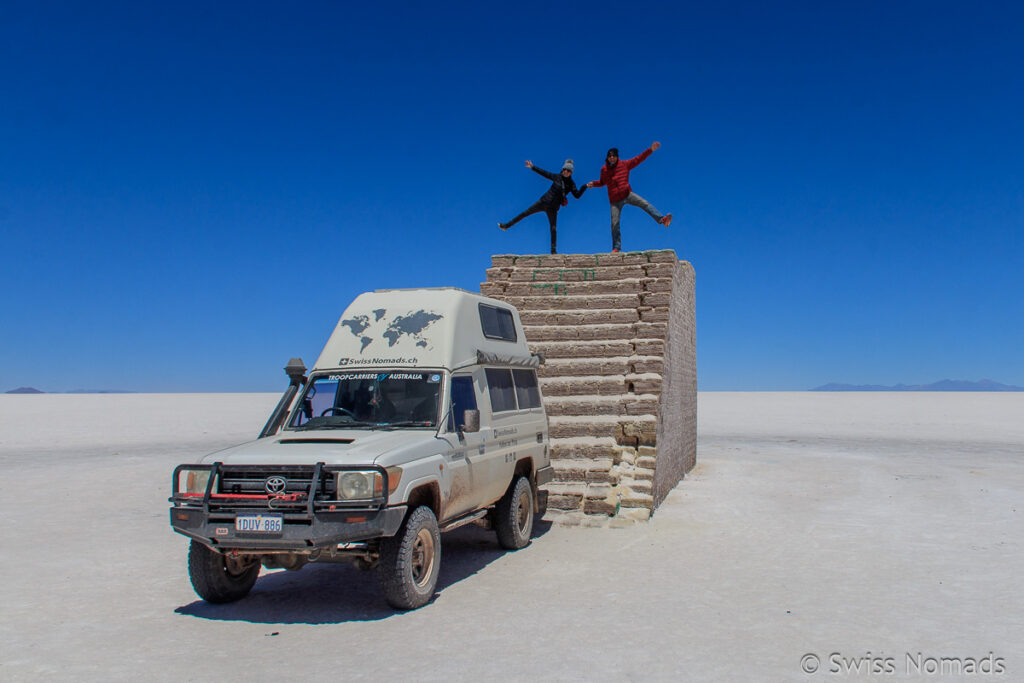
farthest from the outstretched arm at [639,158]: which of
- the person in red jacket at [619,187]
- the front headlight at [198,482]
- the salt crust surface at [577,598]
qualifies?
the front headlight at [198,482]

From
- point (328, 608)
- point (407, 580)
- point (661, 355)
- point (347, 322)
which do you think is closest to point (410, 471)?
point (407, 580)

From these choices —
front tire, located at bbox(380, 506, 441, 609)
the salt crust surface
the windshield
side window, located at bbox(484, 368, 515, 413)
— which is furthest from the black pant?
front tire, located at bbox(380, 506, 441, 609)

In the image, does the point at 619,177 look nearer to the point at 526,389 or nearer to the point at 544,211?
the point at 544,211

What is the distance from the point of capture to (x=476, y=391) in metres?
8.70

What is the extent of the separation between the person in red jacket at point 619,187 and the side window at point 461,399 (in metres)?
9.26

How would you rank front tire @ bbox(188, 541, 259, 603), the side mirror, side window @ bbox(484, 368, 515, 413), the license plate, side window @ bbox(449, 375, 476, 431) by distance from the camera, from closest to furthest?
the license plate < front tire @ bbox(188, 541, 259, 603) < the side mirror < side window @ bbox(449, 375, 476, 431) < side window @ bbox(484, 368, 515, 413)

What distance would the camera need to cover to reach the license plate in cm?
650

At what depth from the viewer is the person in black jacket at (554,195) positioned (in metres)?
17.4

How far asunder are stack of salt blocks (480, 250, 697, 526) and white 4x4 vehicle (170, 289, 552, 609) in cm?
161

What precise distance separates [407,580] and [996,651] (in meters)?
4.63

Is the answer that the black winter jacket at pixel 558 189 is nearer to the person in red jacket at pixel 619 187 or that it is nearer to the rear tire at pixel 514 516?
the person in red jacket at pixel 619 187

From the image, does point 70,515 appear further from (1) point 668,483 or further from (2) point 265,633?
(1) point 668,483

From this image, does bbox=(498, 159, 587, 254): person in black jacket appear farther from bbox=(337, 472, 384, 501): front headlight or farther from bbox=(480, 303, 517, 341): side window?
bbox=(337, 472, 384, 501): front headlight

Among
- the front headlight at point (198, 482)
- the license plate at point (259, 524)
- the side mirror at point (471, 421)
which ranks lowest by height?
the license plate at point (259, 524)
